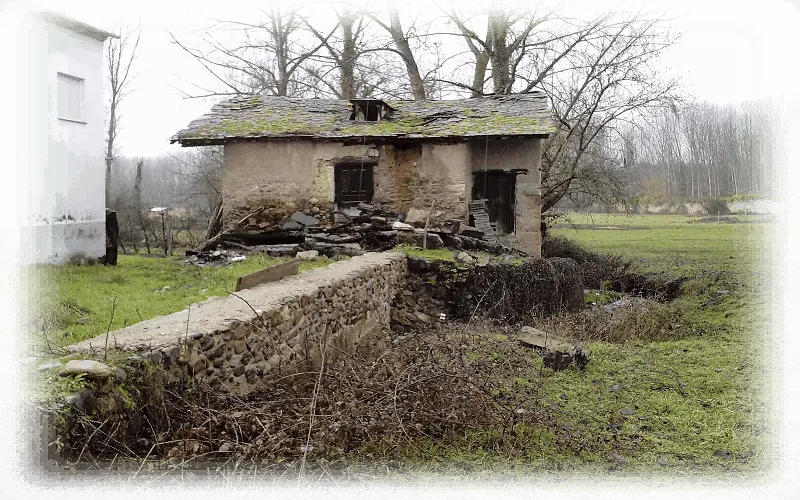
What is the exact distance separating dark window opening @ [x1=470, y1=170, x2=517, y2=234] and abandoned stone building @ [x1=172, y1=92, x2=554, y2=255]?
2 cm

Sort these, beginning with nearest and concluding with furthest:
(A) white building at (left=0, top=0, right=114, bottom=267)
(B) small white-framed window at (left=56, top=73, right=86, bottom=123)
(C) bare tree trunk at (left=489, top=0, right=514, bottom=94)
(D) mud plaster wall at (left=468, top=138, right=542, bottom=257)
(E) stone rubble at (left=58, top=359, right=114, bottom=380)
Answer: (E) stone rubble at (left=58, top=359, right=114, bottom=380), (A) white building at (left=0, top=0, right=114, bottom=267), (B) small white-framed window at (left=56, top=73, right=86, bottom=123), (D) mud plaster wall at (left=468, top=138, right=542, bottom=257), (C) bare tree trunk at (left=489, top=0, right=514, bottom=94)

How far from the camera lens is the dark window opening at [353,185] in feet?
48.8

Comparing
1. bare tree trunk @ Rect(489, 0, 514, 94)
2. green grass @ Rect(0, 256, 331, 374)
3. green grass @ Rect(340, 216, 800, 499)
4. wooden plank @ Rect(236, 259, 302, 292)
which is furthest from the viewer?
bare tree trunk @ Rect(489, 0, 514, 94)

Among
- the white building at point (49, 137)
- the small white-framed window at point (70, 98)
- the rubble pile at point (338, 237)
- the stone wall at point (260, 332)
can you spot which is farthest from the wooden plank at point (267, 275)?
the small white-framed window at point (70, 98)

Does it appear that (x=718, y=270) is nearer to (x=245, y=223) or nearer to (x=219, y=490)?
(x=245, y=223)

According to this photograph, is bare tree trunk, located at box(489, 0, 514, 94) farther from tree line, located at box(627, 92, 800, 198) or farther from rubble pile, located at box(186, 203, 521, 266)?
tree line, located at box(627, 92, 800, 198)

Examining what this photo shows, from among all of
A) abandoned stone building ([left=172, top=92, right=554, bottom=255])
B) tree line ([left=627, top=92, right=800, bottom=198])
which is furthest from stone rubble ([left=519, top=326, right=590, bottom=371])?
tree line ([left=627, top=92, right=800, bottom=198])

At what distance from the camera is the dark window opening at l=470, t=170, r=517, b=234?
15094 millimetres

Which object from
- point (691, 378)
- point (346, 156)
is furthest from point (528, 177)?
point (691, 378)

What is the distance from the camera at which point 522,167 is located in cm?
1467

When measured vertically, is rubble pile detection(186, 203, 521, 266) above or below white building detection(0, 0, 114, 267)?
below

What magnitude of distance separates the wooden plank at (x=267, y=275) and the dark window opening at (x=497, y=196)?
7736 millimetres

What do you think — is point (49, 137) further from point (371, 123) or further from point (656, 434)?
point (656, 434)

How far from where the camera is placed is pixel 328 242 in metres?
14.1
